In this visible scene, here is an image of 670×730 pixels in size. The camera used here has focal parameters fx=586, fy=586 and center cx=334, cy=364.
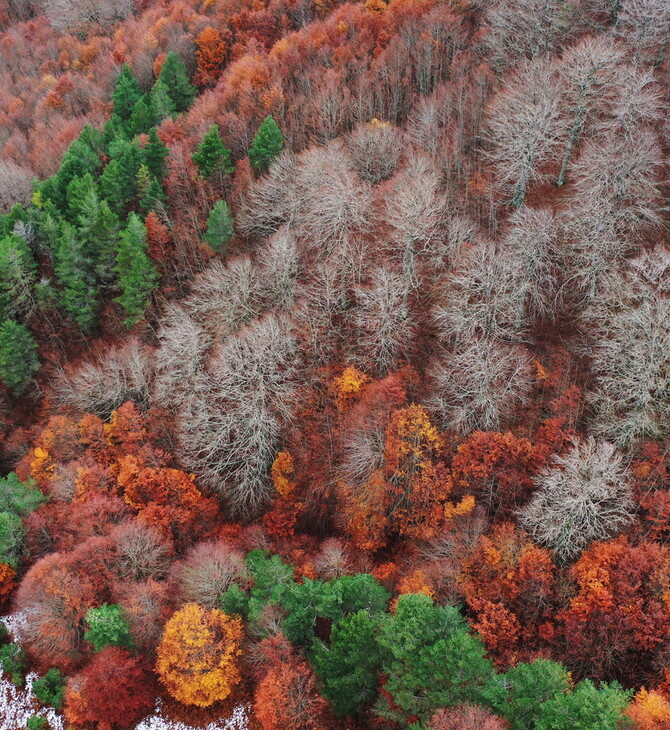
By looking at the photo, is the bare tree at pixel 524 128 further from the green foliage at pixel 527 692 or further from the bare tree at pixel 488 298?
the green foliage at pixel 527 692

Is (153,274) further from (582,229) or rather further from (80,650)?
(582,229)

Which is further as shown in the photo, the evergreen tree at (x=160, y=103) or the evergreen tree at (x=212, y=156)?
the evergreen tree at (x=160, y=103)

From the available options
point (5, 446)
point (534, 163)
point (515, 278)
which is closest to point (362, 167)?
point (534, 163)

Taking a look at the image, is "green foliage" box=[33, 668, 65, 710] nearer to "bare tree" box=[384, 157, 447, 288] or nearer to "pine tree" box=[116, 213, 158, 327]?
"pine tree" box=[116, 213, 158, 327]

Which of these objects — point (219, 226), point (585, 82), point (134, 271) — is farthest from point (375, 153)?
point (134, 271)

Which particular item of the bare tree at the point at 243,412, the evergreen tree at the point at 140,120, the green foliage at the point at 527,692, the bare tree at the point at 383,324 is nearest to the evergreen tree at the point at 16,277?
the evergreen tree at the point at 140,120

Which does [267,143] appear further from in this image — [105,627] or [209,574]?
[105,627]

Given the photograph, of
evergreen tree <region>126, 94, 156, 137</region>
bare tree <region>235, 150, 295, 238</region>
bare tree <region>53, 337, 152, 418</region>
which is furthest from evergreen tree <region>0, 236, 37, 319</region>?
evergreen tree <region>126, 94, 156, 137</region>
